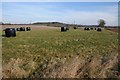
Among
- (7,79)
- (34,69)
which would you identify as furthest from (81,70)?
(7,79)

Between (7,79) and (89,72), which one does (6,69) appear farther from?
(89,72)

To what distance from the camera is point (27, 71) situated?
11.6 metres

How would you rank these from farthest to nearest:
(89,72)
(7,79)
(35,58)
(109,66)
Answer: (35,58), (109,66), (89,72), (7,79)

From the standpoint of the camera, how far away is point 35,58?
1506cm

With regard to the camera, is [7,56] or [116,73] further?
[7,56]

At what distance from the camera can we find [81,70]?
38.2 feet

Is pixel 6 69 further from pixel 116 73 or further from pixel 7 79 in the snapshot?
pixel 116 73

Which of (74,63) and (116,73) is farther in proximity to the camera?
(74,63)

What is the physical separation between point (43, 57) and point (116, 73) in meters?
5.29

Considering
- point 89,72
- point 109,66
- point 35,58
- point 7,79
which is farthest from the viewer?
point 35,58

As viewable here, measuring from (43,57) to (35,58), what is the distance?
622 millimetres

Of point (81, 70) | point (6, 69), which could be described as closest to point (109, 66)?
point (81, 70)

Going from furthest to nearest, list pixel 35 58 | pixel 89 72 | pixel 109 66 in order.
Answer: pixel 35 58 < pixel 109 66 < pixel 89 72

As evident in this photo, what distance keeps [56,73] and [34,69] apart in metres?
1.59
